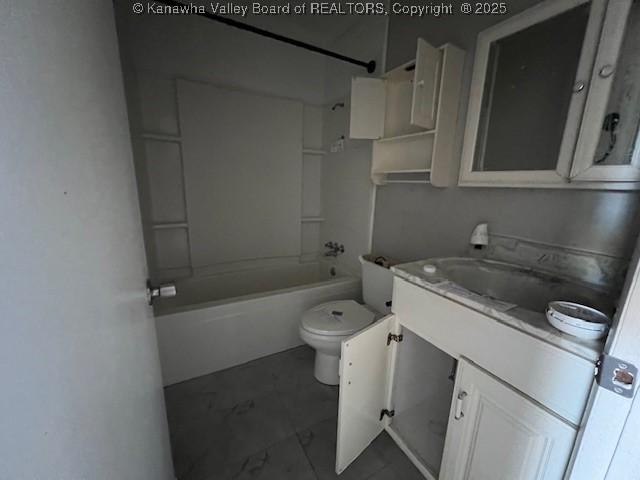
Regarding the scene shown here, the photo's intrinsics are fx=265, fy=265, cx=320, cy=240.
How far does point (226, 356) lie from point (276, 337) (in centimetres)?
35

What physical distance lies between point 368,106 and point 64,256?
5.66ft

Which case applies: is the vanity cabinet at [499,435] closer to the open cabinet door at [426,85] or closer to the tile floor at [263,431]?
the tile floor at [263,431]

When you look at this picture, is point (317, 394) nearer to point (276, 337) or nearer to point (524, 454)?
point (276, 337)

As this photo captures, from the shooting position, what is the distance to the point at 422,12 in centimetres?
153

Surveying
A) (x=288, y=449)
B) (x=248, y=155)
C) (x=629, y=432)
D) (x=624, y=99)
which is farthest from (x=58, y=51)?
(x=248, y=155)

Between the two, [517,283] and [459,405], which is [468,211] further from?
[459,405]

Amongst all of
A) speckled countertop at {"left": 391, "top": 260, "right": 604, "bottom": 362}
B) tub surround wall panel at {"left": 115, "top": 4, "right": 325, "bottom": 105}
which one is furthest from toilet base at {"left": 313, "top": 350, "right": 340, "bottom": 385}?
tub surround wall panel at {"left": 115, "top": 4, "right": 325, "bottom": 105}

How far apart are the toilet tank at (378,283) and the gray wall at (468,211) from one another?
18cm

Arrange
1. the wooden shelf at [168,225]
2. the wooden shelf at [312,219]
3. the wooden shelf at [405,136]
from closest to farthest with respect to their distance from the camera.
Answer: the wooden shelf at [405,136]
the wooden shelf at [168,225]
the wooden shelf at [312,219]

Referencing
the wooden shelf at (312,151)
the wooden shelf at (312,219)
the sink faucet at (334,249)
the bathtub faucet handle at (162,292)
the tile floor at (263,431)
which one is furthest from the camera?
the wooden shelf at (312,219)

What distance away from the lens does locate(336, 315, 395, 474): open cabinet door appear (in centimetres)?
104

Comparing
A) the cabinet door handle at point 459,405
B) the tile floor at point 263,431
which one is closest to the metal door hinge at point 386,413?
the tile floor at point 263,431

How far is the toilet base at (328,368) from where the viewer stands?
1640mm

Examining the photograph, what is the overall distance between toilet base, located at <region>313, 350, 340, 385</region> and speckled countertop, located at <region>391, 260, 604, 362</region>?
86cm
